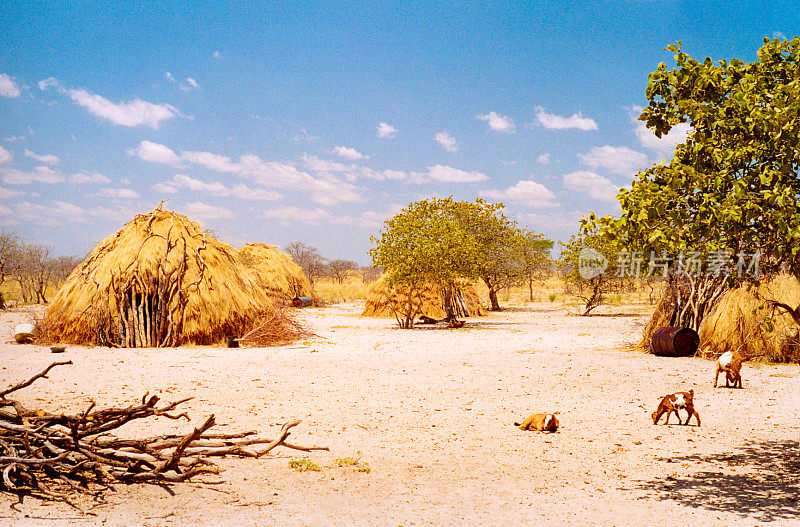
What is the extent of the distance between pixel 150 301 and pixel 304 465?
11840mm

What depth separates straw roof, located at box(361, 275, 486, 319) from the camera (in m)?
28.0

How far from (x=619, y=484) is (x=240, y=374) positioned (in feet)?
25.0

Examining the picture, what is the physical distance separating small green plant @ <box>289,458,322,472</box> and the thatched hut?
10850mm

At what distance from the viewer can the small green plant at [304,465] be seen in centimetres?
633

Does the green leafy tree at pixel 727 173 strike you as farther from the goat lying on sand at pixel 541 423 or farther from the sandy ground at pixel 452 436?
the goat lying on sand at pixel 541 423

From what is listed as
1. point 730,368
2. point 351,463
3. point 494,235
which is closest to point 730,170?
point 351,463

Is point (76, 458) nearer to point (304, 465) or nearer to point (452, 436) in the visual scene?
point (304, 465)

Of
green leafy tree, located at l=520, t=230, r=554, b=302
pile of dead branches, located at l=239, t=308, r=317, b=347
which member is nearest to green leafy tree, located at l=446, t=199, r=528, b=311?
green leafy tree, located at l=520, t=230, r=554, b=302

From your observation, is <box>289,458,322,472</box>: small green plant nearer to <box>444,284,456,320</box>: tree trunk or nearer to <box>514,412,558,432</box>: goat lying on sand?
<box>514,412,558,432</box>: goat lying on sand

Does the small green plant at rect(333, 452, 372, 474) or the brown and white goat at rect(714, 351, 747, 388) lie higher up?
the brown and white goat at rect(714, 351, 747, 388)

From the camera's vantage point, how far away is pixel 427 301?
28156 millimetres

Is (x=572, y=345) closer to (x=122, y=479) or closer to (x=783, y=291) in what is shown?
(x=783, y=291)

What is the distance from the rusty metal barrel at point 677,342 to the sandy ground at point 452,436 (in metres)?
0.47

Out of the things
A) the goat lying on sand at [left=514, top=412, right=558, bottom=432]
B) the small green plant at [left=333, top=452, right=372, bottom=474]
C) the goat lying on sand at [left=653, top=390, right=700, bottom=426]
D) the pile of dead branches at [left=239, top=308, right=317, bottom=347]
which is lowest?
the small green plant at [left=333, top=452, right=372, bottom=474]
